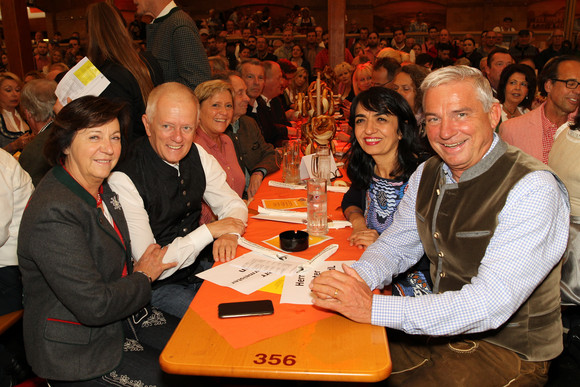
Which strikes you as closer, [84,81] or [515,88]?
[84,81]

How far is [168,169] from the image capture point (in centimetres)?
210

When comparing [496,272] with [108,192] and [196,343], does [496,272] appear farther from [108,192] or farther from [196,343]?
[108,192]

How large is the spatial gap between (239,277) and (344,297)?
1.43 ft

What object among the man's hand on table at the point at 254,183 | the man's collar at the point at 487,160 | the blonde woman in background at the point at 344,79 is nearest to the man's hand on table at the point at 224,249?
the man's collar at the point at 487,160

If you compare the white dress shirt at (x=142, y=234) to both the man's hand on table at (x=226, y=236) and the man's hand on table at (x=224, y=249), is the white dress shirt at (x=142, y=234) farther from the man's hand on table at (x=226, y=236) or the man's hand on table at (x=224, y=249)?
the man's hand on table at (x=224, y=249)

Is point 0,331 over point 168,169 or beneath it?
beneath

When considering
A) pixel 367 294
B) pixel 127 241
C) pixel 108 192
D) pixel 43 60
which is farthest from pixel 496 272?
pixel 43 60

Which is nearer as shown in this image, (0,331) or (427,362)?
(427,362)

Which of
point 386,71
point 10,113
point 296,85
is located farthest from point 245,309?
point 296,85

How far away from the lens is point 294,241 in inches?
70.0

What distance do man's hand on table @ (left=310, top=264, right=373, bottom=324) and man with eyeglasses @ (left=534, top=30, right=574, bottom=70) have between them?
9.10 metres

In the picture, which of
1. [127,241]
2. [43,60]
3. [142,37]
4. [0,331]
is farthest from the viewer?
[43,60]

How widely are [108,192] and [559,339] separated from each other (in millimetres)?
1717

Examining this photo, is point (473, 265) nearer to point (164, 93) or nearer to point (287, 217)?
point (287, 217)
